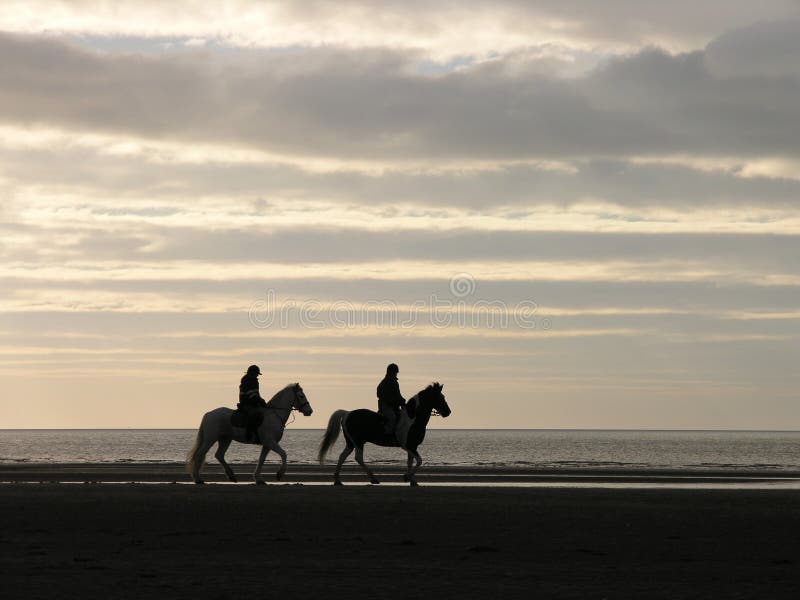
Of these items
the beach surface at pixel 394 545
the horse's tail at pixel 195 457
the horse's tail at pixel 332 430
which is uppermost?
the horse's tail at pixel 332 430

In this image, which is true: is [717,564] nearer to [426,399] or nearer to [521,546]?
[521,546]

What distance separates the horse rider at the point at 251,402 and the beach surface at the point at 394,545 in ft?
11.1

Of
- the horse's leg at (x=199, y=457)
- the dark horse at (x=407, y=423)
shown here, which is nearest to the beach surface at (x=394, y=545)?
the dark horse at (x=407, y=423)

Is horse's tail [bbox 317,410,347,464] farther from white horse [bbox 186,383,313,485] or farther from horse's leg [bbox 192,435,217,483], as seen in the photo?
horse's leg [bbox 192,435,217,483]

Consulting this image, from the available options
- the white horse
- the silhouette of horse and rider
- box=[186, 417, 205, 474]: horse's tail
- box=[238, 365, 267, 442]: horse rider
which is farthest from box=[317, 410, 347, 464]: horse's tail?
box=[186, 417, 205, 474]: horse's tail

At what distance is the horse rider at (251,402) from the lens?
28.0 meters

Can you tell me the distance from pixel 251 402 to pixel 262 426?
611 millimetres

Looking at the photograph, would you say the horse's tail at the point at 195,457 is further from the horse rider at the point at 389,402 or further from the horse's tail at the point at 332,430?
the horse rider at the point at 389,402

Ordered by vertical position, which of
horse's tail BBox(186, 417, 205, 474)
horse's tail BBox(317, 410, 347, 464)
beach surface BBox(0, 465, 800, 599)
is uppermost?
horse's tail BBox(317, 410, 347, 464)

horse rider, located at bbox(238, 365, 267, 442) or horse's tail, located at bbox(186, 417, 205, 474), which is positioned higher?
horse rider, located at bbox(238, 365, 267, 442)

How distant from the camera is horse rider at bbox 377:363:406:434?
2758cm

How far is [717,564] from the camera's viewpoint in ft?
47.6

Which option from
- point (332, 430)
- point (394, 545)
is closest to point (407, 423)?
point (332, 430)

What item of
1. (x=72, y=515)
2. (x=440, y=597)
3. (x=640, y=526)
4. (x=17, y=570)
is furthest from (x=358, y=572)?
(x=72, y=515)
